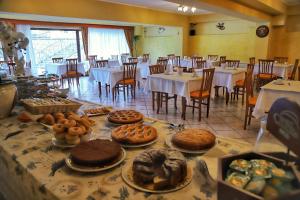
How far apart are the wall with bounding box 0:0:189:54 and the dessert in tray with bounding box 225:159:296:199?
5.58 m

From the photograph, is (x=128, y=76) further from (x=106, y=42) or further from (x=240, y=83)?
(x=106, y=42)

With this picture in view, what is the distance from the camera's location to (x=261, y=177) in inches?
23.0

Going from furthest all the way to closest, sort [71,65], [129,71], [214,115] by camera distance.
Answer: [71,65] < [129,71] < [214,115]

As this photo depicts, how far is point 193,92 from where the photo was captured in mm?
3861

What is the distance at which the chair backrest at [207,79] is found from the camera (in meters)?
3.78

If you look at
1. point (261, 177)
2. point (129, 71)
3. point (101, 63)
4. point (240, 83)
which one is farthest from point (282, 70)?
point (261, 177)

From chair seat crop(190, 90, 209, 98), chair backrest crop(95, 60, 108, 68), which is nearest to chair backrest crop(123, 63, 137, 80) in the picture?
chair backrest crop(95, 60, 108, 68)

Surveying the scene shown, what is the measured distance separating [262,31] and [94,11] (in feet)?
17.0

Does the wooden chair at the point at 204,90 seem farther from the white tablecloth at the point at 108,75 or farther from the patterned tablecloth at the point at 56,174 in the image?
the patterned tablecloth at the point at 56,174

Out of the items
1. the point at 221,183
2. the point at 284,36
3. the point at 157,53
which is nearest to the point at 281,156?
the point at 221,183

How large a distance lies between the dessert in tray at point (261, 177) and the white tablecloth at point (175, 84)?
3.08 metres

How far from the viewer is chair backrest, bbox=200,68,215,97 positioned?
3775 millimetres

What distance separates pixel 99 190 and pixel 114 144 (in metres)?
0.27

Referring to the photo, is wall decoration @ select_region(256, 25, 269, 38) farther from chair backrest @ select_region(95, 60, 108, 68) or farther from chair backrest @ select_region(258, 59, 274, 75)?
chair backrest @ select_region(95, 60, 108, 68)
